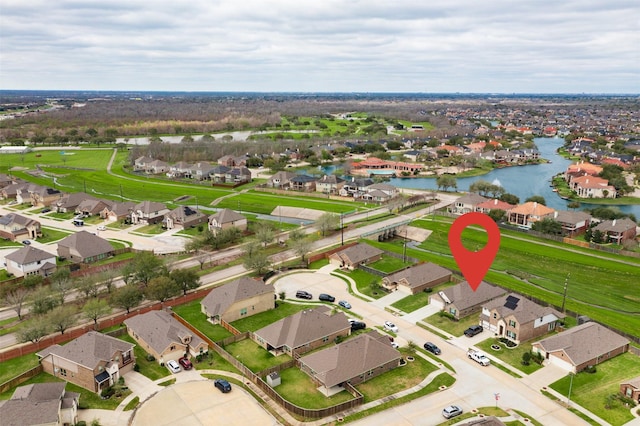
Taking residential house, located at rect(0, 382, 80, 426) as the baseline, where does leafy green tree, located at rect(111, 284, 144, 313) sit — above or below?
above

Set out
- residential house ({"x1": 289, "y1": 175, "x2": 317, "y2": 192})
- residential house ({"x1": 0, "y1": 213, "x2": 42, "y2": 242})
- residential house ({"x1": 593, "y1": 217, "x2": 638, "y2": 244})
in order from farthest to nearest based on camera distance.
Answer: residential house ({"x1": 289, "y1": 175, "x2": 317, "y2": 192}), residential house ({"x1": 593, "y1": 217, "x2": 638, "y2": 244}), residential house ({"x1": 0, "y1": 213, "x2": 42, "y2": 242})

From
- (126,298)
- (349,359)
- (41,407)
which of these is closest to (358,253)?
(349,359)

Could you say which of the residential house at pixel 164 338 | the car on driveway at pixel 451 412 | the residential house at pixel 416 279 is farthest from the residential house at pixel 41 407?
the residential house at pixel 416 279

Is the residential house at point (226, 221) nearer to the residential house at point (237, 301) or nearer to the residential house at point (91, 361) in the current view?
the residential house at point (237, 301)

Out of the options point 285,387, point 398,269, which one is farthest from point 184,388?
point 398,269

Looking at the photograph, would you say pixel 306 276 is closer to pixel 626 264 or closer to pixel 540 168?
pixel 626 264

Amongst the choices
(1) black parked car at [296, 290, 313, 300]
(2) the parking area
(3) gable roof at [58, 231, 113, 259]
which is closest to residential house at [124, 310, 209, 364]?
(2) the parking area

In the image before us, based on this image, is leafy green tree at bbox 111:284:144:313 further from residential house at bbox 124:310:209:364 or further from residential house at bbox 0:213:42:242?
residential house at bbox 0:213:42:242

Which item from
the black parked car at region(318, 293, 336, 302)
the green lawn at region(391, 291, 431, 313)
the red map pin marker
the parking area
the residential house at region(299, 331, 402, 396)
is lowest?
the parking area
